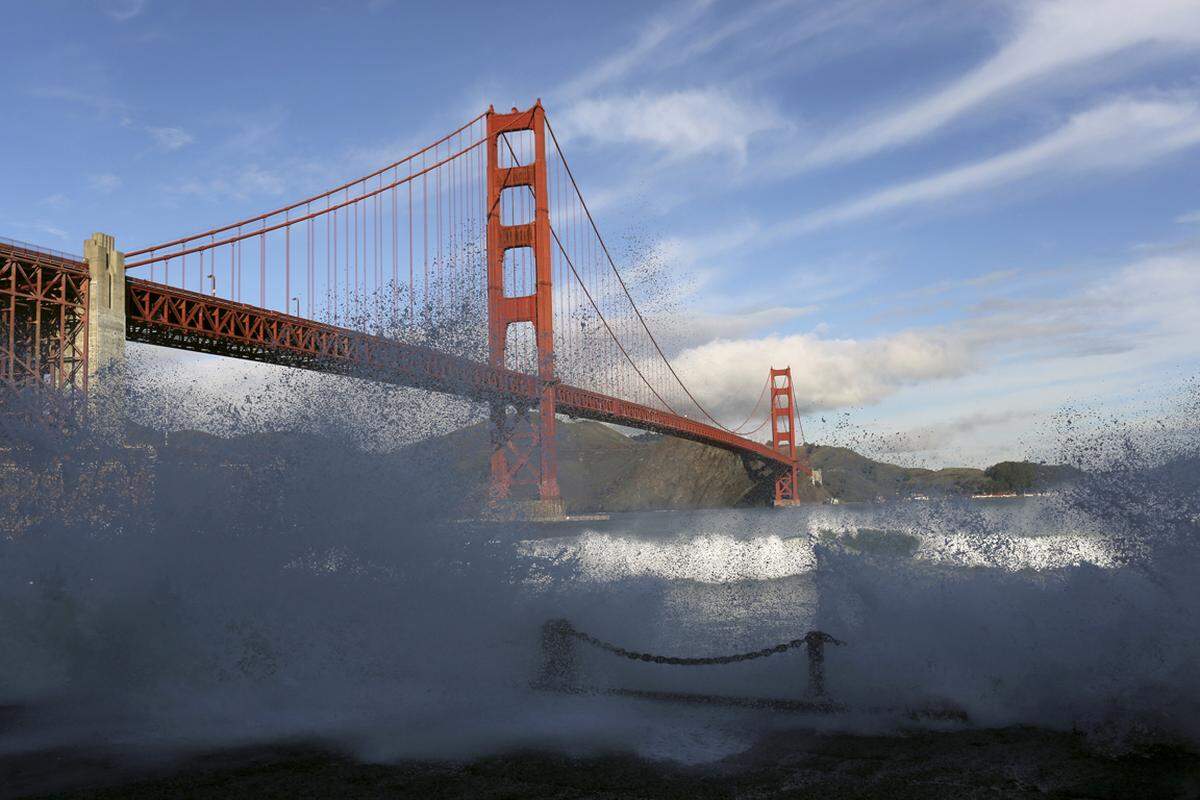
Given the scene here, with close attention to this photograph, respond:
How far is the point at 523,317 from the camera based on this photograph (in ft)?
113

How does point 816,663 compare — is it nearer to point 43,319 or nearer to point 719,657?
point 719,657

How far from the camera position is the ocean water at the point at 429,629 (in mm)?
5844

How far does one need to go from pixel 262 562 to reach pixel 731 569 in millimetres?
14666

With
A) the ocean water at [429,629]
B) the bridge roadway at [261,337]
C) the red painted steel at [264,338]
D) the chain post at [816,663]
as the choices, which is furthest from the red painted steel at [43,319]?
the chain post at [816,663]

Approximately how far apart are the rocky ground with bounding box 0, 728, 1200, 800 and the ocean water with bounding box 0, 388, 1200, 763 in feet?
0.98

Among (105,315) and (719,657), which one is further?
(105,315)

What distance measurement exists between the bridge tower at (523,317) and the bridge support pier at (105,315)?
9477mm

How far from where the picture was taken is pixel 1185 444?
8.17 m

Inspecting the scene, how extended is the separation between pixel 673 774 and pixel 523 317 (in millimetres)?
30309

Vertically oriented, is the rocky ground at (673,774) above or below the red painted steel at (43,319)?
below

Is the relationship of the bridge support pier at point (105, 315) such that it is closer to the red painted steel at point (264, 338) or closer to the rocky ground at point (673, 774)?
the red painted steel at point (264, 338)

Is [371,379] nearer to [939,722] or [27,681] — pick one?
[27,681]

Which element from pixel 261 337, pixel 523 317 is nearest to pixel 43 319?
pixel 261 337

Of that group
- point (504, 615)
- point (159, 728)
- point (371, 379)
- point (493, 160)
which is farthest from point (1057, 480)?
point (493, 160)
